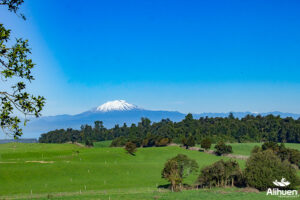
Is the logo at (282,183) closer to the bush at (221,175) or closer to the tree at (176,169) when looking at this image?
the bush at (221,175)

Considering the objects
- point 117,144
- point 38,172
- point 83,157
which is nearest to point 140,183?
point 38,172

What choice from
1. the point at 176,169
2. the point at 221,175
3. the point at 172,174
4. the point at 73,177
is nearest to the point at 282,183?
the point at 221,175

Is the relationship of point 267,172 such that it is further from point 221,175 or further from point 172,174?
→ point 172,174

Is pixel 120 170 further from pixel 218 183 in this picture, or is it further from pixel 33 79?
pixel 33 79

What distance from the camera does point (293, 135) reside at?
17850 centimetres

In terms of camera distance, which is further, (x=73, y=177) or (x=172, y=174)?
(x=73, y=177)

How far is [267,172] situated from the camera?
4478cm

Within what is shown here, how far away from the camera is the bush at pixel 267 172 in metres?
44.5

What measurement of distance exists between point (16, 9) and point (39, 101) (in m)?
4.72

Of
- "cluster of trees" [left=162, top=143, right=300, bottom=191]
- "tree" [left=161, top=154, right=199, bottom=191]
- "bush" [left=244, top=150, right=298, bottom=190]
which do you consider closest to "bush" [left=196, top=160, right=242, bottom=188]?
"cluster of trees" [left=162, top=143, right=300, bottom=191]

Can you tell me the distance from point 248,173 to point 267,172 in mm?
3805

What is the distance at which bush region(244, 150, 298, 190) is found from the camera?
44.5m

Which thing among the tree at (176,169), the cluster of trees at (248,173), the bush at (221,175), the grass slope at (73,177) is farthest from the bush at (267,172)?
the grass slope at (73,177)

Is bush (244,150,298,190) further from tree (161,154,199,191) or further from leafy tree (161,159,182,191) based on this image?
tree (161,154,199,191)
